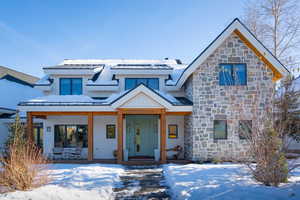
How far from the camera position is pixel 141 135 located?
47.7 ft

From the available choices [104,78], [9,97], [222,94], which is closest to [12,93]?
[9,97]

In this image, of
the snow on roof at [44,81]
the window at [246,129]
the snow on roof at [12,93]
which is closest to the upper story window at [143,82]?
the snow on roof at [44,81]

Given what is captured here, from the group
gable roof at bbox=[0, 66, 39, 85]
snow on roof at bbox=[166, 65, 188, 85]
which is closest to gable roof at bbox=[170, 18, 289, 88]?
snow on roof at bbox=[166, 65, 188, 85]

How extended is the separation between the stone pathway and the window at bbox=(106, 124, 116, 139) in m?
3.84

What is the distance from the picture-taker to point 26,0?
1112 cm

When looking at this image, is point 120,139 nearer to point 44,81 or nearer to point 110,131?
point 110,131

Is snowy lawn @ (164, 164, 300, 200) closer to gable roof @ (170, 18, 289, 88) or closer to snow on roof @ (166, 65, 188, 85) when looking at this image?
gable roof @ (170, 18, 289, 88)

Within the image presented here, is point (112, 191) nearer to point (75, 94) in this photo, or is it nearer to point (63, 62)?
point (75, 94)

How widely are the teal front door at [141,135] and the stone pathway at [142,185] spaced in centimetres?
356

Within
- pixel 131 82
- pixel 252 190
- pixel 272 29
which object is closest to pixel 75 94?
pixel 131 82

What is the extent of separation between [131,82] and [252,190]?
1018 cm

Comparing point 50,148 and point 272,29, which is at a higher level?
point 272,29

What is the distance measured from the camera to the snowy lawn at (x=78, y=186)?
636cm

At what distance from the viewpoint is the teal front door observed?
14.4m
